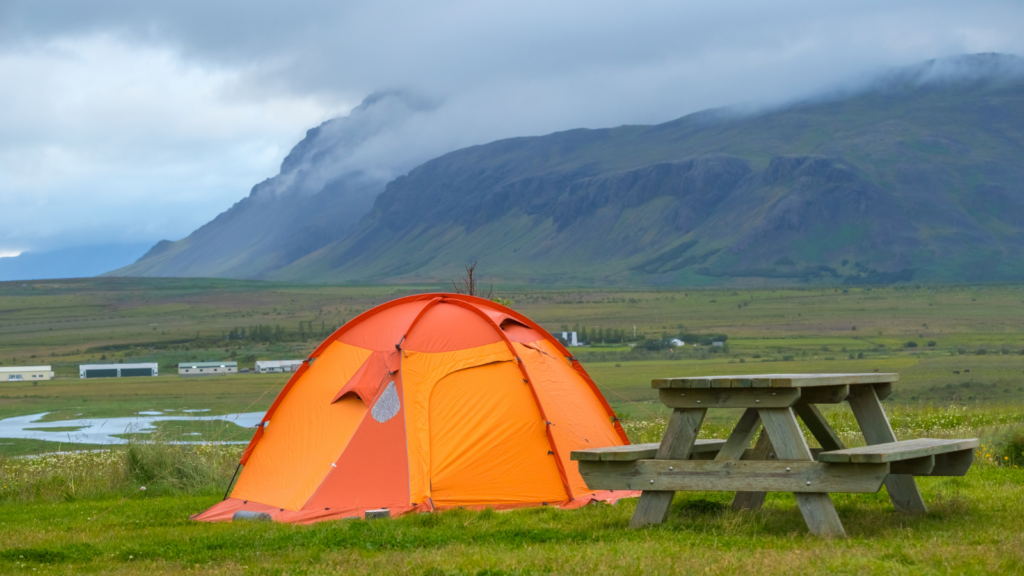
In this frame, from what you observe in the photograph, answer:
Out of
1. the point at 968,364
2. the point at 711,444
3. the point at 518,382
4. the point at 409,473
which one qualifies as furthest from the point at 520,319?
the point at 968,364

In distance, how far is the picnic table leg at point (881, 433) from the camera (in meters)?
8.42

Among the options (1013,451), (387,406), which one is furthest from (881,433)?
(387,406)

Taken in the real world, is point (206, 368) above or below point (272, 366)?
above

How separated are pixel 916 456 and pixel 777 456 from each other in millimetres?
1039

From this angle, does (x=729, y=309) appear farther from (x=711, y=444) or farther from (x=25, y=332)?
(x=711, y=444)

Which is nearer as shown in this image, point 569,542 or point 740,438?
point 569,542

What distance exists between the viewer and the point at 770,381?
24.3 feet

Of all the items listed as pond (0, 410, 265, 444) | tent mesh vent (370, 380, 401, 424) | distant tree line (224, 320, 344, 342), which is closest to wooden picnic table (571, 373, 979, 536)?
tent mesh vent (370, 380, 401, 424)

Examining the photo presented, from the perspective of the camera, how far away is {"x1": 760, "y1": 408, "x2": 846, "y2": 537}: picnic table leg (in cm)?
745

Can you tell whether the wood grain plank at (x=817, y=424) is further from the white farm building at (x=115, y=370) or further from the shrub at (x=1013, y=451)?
the white farm building at (x=115, y=370)

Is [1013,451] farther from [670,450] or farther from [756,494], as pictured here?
[670,450]

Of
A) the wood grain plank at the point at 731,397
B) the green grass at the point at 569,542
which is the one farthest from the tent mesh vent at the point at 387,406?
the wood grain plank at the point at 731,397

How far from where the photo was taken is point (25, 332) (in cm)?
12325

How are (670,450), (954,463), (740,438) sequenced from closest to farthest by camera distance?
(740,438) < (670,450) < (954,463)
